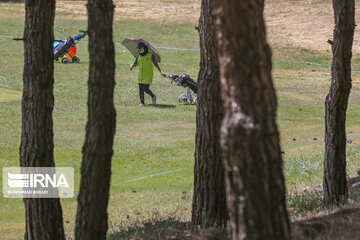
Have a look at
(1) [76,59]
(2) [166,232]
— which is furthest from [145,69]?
(2) [166,232]

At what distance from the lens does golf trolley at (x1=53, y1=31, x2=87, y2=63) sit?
28594 mm

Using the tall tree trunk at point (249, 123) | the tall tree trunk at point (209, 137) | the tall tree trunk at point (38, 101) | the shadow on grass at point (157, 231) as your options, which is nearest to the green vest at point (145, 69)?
the shadow on grass at point (157, 231)

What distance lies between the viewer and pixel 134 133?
1712 cm

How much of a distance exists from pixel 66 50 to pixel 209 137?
22.7 meters

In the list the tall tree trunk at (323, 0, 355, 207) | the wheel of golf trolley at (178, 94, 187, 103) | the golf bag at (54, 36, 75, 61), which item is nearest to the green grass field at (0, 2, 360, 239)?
the wheel of golf trolley at (178, 94, 187, 103)

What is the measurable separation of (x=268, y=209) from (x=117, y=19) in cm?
4476

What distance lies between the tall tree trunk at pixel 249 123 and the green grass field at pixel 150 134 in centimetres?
433

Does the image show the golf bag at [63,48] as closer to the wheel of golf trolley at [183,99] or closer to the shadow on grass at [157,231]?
the wheel of golf trolley at [183,99]

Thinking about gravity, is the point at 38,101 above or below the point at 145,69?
above

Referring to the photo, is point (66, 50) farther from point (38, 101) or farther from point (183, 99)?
point (38, 101)

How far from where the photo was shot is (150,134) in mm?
17031

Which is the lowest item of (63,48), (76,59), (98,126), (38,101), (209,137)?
(76,59)

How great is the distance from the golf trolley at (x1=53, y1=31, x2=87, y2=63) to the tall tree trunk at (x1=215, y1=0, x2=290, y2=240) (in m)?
24.6

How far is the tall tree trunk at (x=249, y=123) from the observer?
3.96 metres
